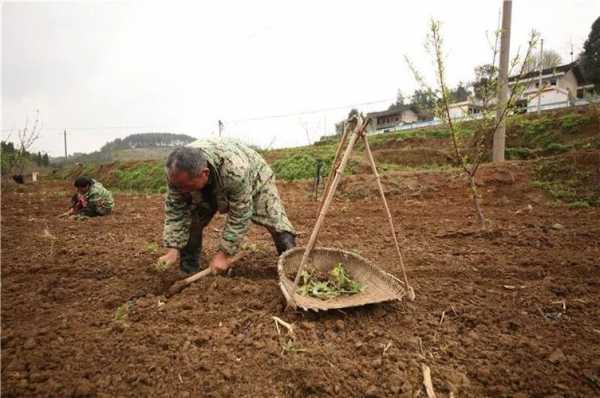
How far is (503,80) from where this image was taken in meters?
5.95

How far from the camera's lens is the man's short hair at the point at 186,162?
2625 millimetres

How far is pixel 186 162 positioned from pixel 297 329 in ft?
4.65

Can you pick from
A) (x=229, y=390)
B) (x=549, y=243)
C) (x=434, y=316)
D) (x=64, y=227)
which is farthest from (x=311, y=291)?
(x=64, y=227)

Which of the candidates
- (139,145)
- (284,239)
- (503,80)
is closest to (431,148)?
(503,80)

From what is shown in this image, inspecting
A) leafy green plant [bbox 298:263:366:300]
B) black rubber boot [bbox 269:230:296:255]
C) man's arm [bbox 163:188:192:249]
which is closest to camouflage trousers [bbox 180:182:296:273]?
black rubber boot [bbox 269:230:296:255]

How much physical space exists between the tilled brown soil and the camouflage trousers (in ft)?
0.89

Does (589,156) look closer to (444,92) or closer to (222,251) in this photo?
(444,92)

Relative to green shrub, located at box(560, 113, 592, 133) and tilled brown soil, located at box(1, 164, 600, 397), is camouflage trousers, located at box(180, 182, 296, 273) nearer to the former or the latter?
tilled brown soil, located at box(1, 164, 600, 397)

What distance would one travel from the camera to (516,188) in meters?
8.16

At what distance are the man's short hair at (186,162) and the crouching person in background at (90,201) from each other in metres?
5.75

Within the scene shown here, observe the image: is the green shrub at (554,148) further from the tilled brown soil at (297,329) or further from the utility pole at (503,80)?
the tilled brown soil at (297,329)

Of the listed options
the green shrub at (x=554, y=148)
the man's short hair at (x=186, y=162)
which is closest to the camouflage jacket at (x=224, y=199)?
the man's short hair at (x=186, y=162)

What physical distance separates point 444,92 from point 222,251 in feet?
11.5

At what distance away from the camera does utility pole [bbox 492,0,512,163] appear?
196 inches
